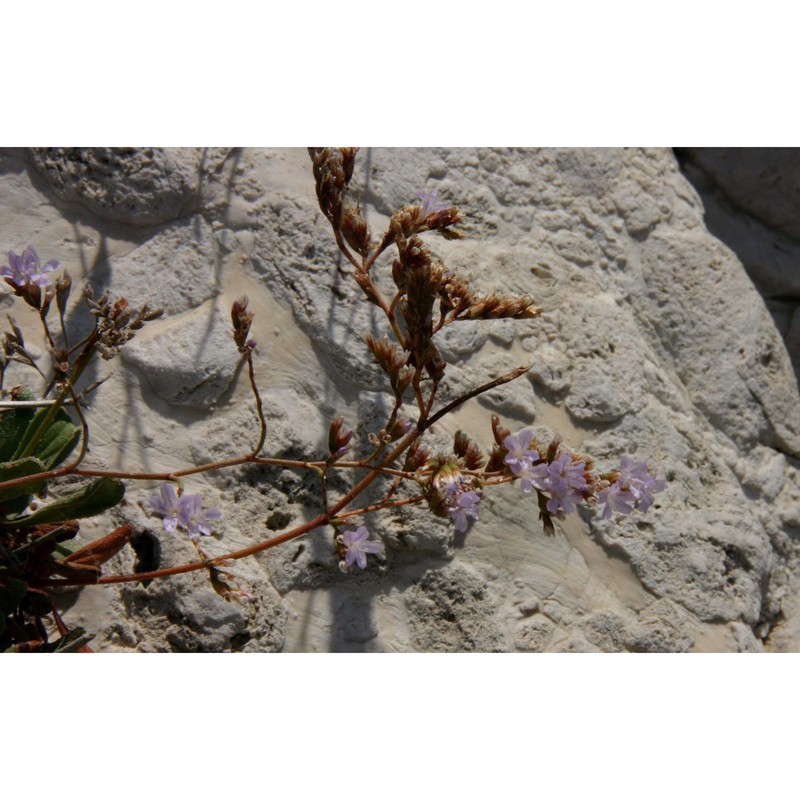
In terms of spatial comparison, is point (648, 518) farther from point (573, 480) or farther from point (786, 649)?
point (573, 480)

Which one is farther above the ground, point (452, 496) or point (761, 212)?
point (761, 212)

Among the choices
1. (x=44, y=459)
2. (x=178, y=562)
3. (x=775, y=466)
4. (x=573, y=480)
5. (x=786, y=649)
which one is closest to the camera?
(x=573, y=480)

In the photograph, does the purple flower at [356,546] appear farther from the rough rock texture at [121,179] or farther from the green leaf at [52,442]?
the rough rock texture at [121,179]

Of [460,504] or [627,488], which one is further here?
[627,488]

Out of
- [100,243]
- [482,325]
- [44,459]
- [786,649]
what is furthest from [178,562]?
[786,649]

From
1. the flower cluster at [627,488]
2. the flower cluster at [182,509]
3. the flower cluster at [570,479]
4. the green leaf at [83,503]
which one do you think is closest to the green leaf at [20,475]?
the green leaf at [83,503]

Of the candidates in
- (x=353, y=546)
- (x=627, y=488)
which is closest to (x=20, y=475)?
(x=353, y=546)

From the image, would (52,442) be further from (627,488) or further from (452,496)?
(627,488)
